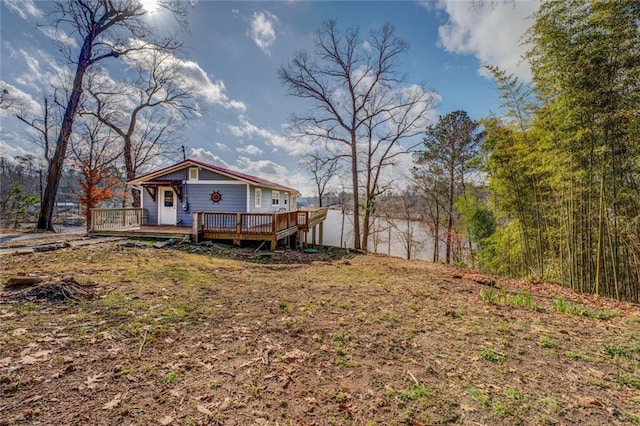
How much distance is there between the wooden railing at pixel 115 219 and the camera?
10578 millimetres

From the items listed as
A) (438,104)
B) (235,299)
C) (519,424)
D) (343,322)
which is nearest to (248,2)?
(438,104)

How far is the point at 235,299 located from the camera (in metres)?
4.53

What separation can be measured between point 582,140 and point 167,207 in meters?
14.7

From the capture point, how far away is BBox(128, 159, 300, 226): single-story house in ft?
40.5

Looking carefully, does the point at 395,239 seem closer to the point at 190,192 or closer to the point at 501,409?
the point at 190,192

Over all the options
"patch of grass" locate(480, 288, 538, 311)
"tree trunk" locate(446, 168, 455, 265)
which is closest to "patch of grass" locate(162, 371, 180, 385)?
"patch of grass" locate(480, 288, 538, 311)

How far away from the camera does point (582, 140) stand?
19.1ft

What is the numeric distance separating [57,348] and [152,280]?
8.08 ft

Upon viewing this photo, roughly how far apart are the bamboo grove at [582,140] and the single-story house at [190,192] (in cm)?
993

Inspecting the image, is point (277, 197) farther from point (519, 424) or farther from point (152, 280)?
point (519, 424)

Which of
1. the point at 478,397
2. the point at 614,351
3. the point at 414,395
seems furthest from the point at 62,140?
the point at 614,351

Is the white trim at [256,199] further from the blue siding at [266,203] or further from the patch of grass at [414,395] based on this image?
the patch of grass at [414,395]

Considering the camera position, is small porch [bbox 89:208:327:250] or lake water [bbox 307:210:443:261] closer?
small porch [bbox 89:208:327:250]

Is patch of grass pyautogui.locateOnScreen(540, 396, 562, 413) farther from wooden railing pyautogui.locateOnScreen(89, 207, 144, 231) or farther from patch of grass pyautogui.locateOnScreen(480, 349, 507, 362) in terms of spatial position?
wooden railing pyautogui.locateOnScreen(89, 207, 144, 231)
